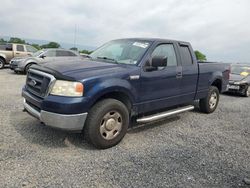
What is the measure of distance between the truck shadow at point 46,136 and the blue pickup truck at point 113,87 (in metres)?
0.48

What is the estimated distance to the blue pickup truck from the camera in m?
3.56

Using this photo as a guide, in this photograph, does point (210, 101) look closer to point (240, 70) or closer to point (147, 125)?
point (147, 125)

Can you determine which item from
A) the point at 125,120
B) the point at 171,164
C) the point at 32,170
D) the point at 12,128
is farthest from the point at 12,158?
the point at 171,164

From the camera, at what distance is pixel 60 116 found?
3488 mm

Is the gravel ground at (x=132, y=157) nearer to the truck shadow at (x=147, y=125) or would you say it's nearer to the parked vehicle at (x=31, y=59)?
the truck shadow at (x=147, y=125)

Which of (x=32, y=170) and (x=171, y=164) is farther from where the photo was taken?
(x=171, y=164)

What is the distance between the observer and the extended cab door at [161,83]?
14.6 ft

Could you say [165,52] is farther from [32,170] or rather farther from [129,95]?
[32,170]

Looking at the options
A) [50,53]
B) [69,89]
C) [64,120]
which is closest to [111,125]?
[64,120]

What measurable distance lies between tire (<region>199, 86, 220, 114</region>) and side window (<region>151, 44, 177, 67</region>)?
1798 mm

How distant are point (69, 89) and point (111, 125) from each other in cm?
94

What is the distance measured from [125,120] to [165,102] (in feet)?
3.82

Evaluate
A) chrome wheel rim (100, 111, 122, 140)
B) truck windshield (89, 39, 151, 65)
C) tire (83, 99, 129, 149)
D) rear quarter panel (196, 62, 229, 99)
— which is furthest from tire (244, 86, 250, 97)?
chrome wheel rim (100, 111, 122, 140)

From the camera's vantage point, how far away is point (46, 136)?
4309mm
